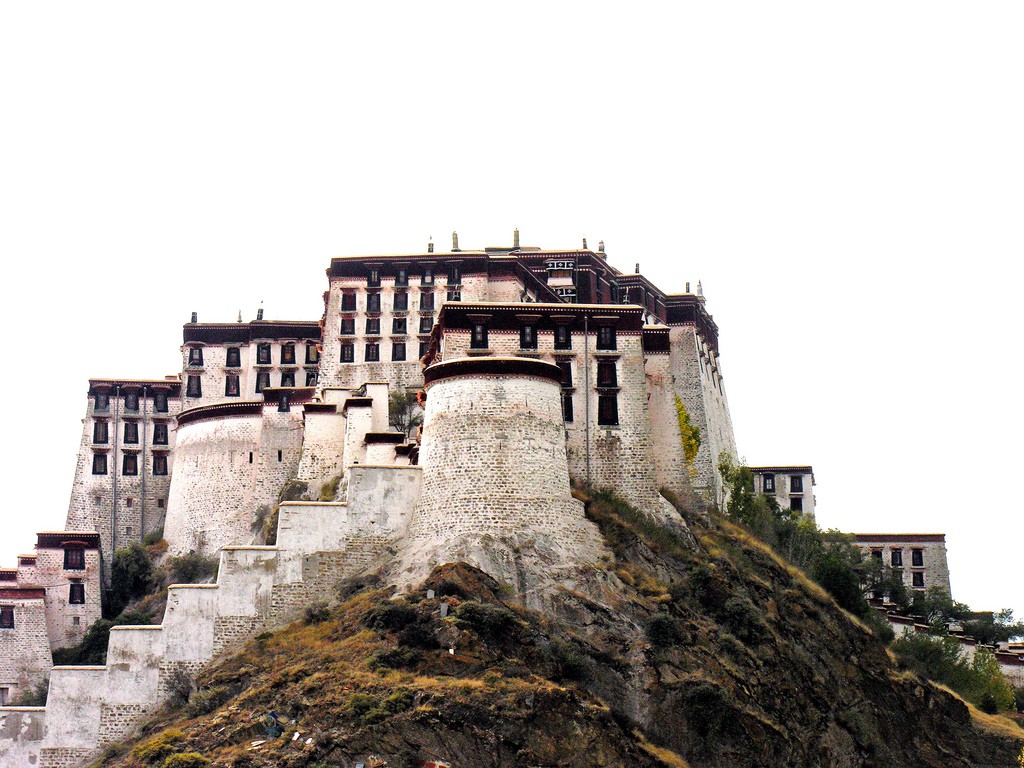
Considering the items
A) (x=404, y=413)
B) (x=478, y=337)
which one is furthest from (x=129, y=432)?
(x=478, y=337)

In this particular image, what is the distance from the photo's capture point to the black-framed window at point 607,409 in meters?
66.6

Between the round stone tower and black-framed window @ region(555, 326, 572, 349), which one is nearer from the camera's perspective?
the round stone tower

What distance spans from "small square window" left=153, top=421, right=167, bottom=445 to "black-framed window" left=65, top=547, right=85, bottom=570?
10574mm

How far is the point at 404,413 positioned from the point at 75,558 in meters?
16.4

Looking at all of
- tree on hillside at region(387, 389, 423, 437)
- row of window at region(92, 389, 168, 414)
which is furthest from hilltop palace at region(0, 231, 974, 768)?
tree on hillside at region(387, 389, 423, 437)

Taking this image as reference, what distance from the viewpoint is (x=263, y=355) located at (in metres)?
82.5

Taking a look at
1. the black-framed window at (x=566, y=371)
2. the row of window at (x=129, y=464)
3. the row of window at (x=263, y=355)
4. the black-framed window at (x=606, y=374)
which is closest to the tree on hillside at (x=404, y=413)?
the black-framed window at (x=566, y=371)

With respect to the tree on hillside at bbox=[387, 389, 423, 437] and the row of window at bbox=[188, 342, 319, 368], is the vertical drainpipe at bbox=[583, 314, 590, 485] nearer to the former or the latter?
the tree on hillside at bbox=[387, 389, 423, 437]

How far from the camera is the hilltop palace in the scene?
5828cm

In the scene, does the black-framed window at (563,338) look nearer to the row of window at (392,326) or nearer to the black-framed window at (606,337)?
the black-framed window at (606,337)

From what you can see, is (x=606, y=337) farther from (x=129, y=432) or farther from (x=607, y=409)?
(x=129, y=432)

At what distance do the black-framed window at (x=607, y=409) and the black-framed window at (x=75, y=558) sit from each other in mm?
24752

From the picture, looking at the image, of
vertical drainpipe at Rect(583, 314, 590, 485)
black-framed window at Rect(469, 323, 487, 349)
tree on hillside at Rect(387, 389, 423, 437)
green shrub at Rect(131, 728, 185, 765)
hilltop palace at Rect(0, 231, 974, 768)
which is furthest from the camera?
tree on hillside at Rect(387, 389, 423, 437)

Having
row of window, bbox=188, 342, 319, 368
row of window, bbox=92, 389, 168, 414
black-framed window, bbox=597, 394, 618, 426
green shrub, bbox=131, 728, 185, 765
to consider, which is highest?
row of window, bbox=188, 342, 319, 368
